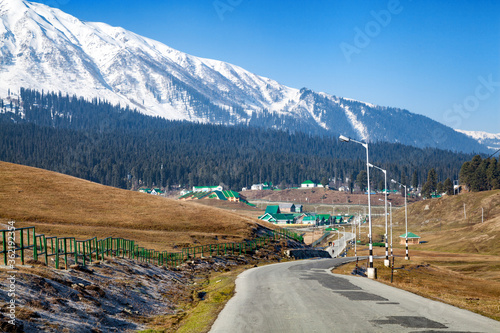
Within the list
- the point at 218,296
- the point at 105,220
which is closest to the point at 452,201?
the point at 105,220

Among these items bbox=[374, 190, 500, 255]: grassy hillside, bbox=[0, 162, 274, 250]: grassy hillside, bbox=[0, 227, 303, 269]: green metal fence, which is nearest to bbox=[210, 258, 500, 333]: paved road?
bbox=[0, 227, 303, 269]: green metal fence

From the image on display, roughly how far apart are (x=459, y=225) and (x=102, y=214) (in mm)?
125424

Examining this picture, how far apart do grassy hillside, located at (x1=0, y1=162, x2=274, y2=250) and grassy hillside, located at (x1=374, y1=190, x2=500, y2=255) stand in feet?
203

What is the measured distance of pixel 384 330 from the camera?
60.0 feet

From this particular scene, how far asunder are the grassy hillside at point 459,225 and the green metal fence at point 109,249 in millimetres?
48156

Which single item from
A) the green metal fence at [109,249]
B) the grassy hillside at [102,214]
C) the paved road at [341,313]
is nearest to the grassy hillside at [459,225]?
the green metal fence at [109,249]

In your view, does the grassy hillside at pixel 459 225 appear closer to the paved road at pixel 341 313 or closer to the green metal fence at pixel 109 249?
the green metal fence at pixel 109 249

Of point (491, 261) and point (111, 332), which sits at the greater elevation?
point (111, 332)

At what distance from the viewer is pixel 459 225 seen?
168 m

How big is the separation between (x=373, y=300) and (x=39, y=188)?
263 ft

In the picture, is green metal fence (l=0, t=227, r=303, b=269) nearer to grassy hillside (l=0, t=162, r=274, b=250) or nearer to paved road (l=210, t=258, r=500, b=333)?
grassy hillside (l=0, t=162, r=274, b=250)

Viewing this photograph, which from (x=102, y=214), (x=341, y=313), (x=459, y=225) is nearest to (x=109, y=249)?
(x=341, y=313)

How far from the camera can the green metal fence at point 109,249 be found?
30.1 m

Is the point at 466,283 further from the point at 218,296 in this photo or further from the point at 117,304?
the point at 117,304
